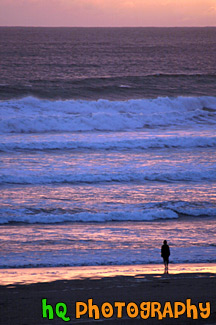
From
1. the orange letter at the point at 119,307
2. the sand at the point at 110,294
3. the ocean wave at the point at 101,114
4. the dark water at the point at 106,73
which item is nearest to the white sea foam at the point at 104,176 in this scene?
the sand at the point at 110,294

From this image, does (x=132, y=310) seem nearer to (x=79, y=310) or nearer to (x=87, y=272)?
(x=79, y=310)

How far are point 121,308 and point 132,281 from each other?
5.07 feet

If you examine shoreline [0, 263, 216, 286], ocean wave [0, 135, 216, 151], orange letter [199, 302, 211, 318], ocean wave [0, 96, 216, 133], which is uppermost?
ocean wave [0, 96, 216, 133]

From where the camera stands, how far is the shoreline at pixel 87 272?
11150 millimetres

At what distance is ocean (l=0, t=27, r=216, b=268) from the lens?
13.8 metres

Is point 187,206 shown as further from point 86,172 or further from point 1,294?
point 1,294

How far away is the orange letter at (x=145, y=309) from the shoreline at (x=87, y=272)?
189 cm

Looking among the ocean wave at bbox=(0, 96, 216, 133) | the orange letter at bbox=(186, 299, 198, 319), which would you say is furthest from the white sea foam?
the orange letter at bbox=(186, 299, 198, 319)

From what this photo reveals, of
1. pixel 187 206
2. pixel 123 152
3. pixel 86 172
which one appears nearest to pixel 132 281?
pixel 187 206

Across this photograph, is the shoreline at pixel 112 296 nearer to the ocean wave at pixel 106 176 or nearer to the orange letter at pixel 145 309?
the orange letter at pixel 145 309

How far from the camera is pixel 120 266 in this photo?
12406 mm

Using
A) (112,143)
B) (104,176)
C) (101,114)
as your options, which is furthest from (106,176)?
(101,114)

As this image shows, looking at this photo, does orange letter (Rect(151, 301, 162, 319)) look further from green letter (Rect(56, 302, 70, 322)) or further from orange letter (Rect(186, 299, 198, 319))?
green letter (Rect(56, 302, 70, 322))

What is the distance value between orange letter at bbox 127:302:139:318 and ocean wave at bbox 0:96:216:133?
20949 mm
